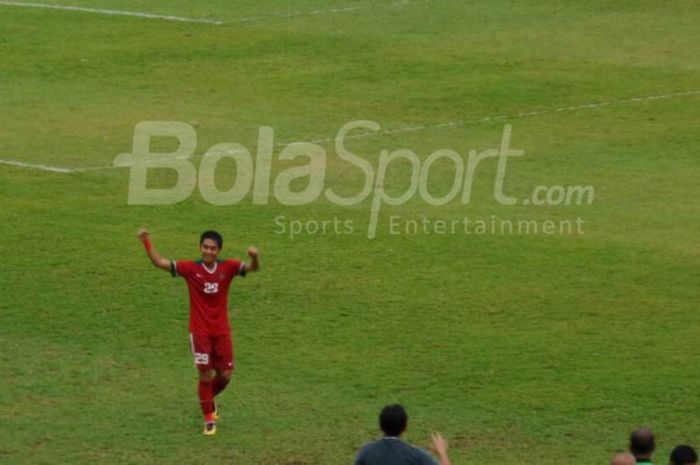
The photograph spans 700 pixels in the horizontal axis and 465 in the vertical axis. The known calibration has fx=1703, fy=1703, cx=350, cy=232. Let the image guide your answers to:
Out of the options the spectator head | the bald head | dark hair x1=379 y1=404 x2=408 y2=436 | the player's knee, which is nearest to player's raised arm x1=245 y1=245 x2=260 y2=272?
the player's knee

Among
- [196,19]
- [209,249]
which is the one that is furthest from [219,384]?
[196,19]

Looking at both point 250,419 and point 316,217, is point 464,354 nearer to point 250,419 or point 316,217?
point 250,419

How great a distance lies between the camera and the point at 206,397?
1517 cm

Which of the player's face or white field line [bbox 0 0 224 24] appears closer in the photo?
the player's face

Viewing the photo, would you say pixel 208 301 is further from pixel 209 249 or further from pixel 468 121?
pixel 468 121

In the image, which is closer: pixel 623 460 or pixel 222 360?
pixel 623 460

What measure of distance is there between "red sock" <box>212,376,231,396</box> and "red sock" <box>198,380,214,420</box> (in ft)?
0.46

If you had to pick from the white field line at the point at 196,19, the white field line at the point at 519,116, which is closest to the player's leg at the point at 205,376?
the white field line at the point at 519,116

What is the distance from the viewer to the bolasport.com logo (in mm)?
21422

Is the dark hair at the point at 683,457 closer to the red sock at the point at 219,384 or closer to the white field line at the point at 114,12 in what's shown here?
the red sock at the point at 219,384

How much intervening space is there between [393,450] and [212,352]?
4.06m

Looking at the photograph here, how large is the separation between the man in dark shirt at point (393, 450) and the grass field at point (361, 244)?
3.22 m

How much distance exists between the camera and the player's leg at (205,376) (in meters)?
15.1

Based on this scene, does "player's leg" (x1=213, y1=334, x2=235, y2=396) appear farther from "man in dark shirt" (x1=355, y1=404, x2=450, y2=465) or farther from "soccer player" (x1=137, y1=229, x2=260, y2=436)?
"man in dark shirt" (x1=355, y1=404, x2=450, y2=465)
